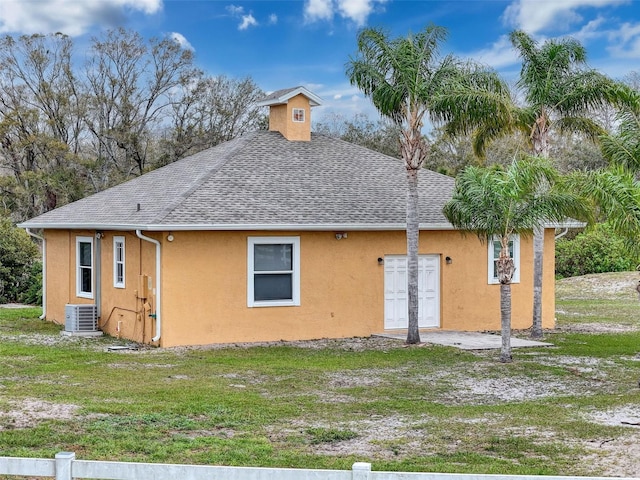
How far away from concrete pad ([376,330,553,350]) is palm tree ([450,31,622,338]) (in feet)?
4.51

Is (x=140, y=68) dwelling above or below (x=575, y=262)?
above

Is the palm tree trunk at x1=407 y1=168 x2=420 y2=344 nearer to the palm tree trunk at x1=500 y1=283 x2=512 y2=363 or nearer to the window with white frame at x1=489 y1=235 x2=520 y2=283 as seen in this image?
the palm tree trunk at x1=500 y1=283 x2=512 y2=363

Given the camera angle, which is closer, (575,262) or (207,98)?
(575,262)

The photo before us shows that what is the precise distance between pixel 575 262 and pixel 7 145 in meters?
27.0

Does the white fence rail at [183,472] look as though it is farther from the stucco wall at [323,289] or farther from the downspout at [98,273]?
the downspout at [98,273]

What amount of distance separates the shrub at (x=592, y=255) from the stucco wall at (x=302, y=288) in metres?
15.5

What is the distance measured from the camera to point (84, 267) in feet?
72.4

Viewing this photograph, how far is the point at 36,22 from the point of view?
Answer: 1826 inches

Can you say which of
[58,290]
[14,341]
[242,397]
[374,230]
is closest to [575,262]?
[374,230]

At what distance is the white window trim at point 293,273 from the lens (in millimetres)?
19438

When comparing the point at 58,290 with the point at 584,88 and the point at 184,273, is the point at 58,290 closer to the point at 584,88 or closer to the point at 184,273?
the point at 184,273

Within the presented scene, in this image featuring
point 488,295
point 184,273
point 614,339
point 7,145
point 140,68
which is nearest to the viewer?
point 184,273

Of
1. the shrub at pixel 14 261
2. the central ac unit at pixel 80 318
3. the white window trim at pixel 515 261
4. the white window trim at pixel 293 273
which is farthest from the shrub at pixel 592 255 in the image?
the central ac unit at pixel 80 318

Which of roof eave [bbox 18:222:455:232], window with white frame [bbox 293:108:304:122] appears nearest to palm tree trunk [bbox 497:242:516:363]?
roof eave [bbox 18:222:455:232]
